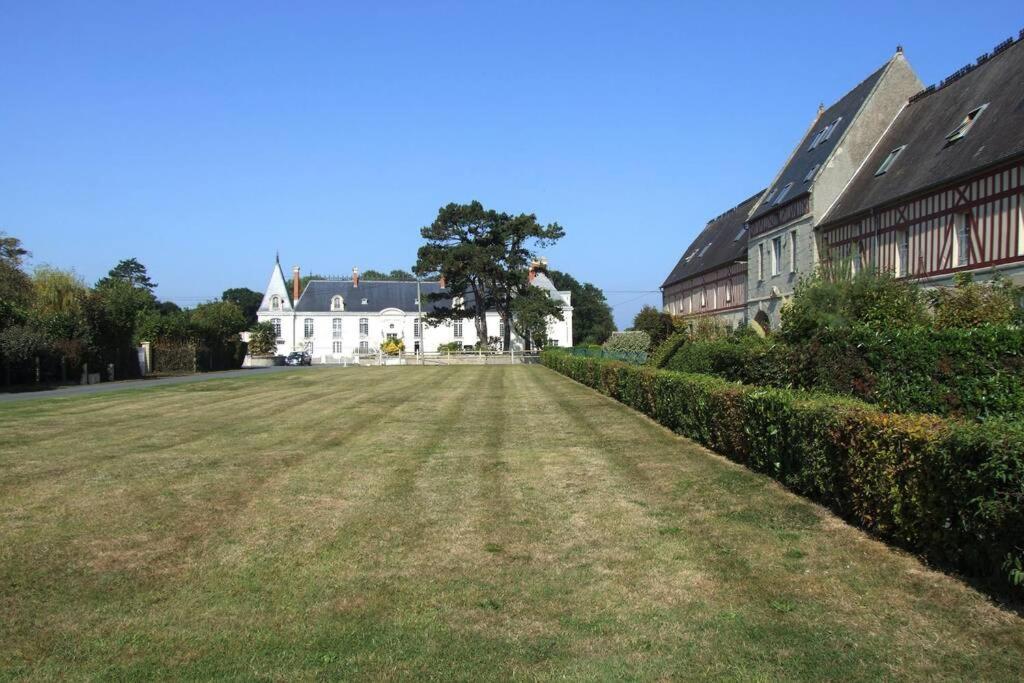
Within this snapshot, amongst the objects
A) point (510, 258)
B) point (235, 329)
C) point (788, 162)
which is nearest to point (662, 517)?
point (788, 162)

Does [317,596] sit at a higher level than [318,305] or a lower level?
lower

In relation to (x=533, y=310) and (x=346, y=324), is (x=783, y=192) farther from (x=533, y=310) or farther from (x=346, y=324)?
(x=346, y=324)

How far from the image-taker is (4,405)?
21016 mm

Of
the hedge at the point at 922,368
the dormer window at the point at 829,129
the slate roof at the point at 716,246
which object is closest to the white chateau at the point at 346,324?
the slate roof at the point at 716,246

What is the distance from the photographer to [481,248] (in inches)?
2288

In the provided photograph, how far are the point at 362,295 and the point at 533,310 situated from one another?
35474 mm

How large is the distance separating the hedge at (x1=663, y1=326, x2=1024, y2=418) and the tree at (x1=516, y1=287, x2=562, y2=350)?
144ft

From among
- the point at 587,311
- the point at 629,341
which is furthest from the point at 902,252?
the point at 587,311

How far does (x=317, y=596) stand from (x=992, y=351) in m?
9.61

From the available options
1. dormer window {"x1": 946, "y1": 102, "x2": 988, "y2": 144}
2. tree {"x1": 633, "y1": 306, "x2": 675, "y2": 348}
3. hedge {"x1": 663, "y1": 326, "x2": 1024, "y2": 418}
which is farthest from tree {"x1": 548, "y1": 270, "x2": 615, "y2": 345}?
hedge {"x1": 663, "y1": 326, "x2": 1024, "y2": 418}

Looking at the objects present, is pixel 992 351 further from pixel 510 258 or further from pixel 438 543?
pixel 510 258

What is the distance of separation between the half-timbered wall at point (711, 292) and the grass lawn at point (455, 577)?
30.8m

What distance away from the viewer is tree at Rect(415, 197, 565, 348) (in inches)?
2251

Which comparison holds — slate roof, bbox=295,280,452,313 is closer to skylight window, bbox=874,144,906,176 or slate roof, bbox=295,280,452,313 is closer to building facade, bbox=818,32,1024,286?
skylight window, bbox=874,144,906,176
